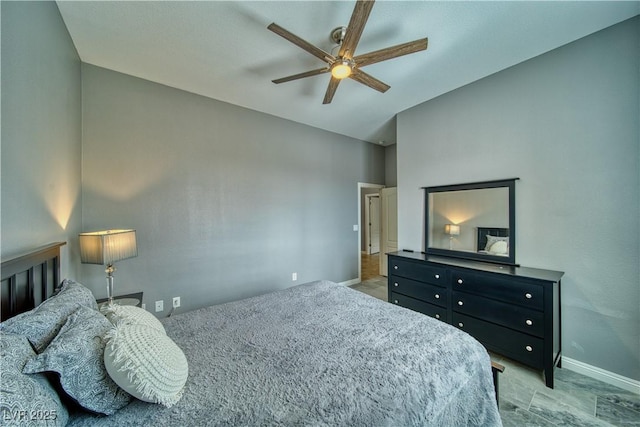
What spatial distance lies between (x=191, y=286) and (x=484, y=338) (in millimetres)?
3160

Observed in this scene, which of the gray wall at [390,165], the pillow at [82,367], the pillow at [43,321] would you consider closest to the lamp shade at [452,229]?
the gray wall at [390,165]

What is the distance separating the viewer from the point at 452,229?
2.95m

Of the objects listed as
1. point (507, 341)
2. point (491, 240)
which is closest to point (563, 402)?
point (507, 341)

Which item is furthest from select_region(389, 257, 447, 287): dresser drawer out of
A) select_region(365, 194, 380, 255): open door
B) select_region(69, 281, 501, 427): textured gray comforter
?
select_region(365, 194, 380, 255): open door

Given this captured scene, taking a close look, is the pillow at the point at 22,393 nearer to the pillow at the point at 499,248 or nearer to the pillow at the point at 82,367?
the pillow at the point at 82,367

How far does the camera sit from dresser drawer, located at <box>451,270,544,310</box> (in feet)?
6.61

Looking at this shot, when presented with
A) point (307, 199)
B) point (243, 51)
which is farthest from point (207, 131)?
point (307, 199)

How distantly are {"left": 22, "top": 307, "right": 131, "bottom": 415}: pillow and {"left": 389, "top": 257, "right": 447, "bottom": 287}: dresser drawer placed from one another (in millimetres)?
2659

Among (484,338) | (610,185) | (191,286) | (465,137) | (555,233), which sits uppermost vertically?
(465,137)

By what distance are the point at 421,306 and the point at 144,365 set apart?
2711 mm

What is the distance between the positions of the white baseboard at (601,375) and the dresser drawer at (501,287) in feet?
2.31

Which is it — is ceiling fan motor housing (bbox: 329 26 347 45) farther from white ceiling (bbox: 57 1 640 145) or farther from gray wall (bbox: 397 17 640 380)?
gray wall (bbox: 397 17 640 380)

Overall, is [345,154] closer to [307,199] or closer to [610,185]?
[307,199]

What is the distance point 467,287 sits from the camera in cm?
242
